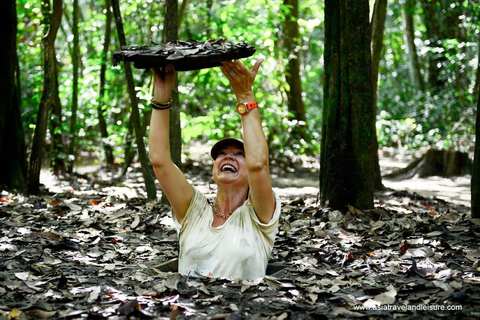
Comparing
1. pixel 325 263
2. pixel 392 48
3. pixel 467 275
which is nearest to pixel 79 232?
pixel 325 263

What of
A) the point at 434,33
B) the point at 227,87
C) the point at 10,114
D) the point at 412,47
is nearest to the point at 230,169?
the point at 10,114

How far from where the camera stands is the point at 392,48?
65.2 ft

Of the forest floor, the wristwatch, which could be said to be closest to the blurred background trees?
the forest floor

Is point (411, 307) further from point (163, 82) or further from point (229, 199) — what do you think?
point (163, 82)

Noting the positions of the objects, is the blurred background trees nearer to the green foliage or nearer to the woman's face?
the green foliage

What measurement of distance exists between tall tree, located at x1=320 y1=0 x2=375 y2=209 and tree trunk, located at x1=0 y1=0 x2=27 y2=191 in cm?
406

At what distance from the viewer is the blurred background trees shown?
31.8ft

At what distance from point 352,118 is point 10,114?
4414 millimetres

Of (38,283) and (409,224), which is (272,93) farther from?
(38,283)

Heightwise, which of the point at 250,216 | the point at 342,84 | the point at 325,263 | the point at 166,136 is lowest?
the point at 325,263

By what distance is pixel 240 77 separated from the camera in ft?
10.6

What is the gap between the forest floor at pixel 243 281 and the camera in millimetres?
2957

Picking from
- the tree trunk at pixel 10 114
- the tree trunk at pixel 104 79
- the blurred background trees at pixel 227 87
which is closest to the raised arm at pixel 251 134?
the blurred background trees at pixel 227 87

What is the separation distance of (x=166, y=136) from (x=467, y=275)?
213 centimetres
